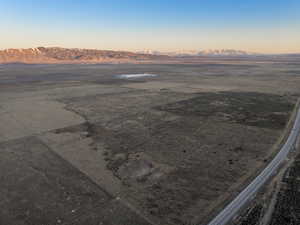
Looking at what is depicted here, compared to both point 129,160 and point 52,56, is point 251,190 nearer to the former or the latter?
point 129,160

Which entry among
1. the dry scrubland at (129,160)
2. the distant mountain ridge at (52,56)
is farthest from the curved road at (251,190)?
the distant mountain ridge at (52,56)

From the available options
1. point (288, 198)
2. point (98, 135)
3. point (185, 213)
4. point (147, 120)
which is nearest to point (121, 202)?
point (185, 213)

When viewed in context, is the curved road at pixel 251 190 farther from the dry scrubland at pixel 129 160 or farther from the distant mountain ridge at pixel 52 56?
the distant mountain ridge at pixel 52 56

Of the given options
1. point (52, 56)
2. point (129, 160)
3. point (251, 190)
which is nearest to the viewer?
point (251, 190)

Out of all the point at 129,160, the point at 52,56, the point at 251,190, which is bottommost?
the point at 129,160

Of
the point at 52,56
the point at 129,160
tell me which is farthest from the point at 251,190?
the point at 52,56

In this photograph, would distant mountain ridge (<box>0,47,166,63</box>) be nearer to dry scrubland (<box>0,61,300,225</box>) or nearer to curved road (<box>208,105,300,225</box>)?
dry scrubland (<box>0,61,300,225</box>)

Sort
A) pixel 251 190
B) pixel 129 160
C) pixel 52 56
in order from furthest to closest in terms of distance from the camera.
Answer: pixel 52 56, pixel 129 160, pixel 251 190

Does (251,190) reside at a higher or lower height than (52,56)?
lower

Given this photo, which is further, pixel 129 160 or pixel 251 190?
pixel 129 160
